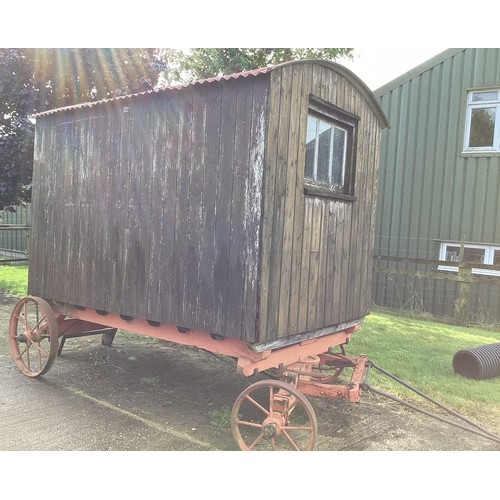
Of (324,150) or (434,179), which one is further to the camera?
(434,179)

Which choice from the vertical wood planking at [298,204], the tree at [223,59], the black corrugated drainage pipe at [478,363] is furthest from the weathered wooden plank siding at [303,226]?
the tree at [223,59]

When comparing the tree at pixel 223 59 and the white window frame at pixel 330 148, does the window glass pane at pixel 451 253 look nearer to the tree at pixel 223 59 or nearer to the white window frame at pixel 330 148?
the tree at pixel 223 59

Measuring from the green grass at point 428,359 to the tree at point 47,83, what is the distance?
636 cm

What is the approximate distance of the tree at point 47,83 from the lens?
8.59 metres

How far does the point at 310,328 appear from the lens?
4191mm

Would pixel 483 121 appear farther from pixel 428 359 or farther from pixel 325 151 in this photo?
pixel 325 151

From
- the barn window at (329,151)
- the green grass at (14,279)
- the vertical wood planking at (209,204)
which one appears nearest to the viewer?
the vertical wood planking at (209,204)

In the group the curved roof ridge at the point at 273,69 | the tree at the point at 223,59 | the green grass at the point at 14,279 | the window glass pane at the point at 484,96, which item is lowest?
the green grass at the point at 14,279

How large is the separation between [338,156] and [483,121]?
6294 millimetres

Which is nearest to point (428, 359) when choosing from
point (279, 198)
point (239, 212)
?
point (279, 198)

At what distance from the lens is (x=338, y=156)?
176 inches

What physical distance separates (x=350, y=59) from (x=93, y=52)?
17.5ft

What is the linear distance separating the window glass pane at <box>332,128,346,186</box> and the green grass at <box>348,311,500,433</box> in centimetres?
232

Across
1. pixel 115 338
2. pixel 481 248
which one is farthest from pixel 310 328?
pixel 481 248
